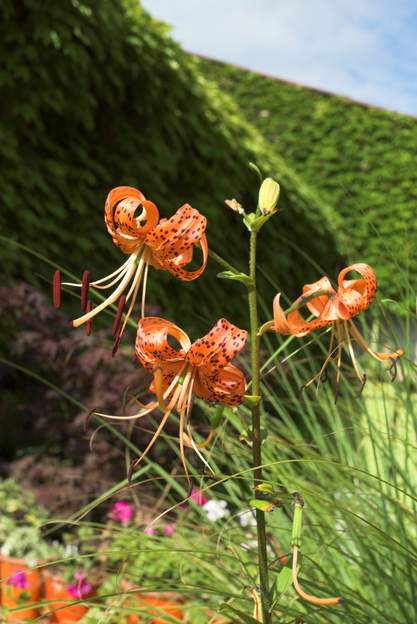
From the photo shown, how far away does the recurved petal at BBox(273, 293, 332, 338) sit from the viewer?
34.0 inches

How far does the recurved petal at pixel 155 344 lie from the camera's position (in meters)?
0.95

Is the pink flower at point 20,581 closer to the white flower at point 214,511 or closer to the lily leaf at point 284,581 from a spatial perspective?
the white flower at point 214,511

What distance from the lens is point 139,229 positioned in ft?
3.42

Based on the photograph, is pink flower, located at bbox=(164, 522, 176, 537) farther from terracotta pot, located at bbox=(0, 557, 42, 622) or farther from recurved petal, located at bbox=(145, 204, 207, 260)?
recurved petal, located at bbox=(145, 204, 207, 260)

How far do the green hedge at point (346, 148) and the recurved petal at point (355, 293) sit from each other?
7192mm

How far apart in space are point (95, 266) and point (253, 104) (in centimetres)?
627

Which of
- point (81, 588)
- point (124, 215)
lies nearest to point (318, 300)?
point (124, 215)

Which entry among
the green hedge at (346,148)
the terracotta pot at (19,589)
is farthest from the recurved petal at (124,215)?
the green hedge at (346,148)

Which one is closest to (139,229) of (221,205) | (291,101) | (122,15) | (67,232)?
(67,232)

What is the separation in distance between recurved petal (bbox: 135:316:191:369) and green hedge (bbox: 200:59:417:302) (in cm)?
729

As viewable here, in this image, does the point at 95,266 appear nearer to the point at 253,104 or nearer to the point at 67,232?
the point at 67,232

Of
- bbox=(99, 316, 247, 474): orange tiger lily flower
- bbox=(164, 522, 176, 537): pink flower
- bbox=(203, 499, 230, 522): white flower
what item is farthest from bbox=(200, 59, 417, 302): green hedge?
bbox=(99, 316, 247, 474): orange tiger lily flower

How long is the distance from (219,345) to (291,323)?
0.09 metres

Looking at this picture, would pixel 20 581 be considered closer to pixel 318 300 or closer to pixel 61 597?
pixel 61 597
